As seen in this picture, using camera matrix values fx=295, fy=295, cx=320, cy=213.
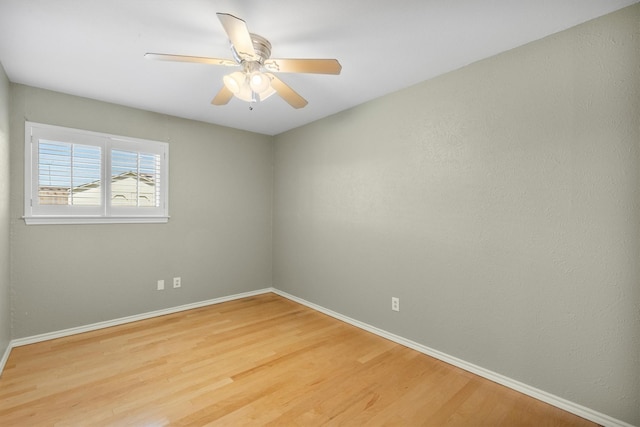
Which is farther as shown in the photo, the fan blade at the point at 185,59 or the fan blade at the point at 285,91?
the fan blade at the point at 285,91

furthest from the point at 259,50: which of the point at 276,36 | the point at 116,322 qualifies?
the point at 116,322

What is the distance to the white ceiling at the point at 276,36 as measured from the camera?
1602 mm

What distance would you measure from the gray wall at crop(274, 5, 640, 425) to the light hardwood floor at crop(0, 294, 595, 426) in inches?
12.3

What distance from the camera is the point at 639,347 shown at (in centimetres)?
157

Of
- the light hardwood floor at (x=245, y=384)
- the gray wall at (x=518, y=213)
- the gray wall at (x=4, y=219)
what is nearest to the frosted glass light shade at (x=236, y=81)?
the gray wall at (x=518, y=213)

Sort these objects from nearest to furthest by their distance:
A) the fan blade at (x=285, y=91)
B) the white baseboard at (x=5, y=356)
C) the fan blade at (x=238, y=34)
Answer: the fan blade at (x=238, y=34), the fan blade at (x=285, y=91), the white baseboard at (x=5, y=356)

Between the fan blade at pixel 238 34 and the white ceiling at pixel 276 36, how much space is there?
226 millimetres

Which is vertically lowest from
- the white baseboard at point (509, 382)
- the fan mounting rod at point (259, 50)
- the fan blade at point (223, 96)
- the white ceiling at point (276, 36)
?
the white baseboard at point (509, 382)

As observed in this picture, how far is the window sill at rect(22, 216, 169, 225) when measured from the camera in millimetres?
2624

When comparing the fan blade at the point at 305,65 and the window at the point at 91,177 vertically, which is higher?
the fan blade at the point at 305,65

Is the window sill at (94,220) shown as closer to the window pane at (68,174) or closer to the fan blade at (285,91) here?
the window pane at (68,174)

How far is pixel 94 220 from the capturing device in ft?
9.48

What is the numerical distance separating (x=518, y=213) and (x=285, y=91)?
177cm

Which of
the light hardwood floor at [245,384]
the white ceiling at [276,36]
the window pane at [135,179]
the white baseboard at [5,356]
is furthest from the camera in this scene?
the window pane at [135,179]
